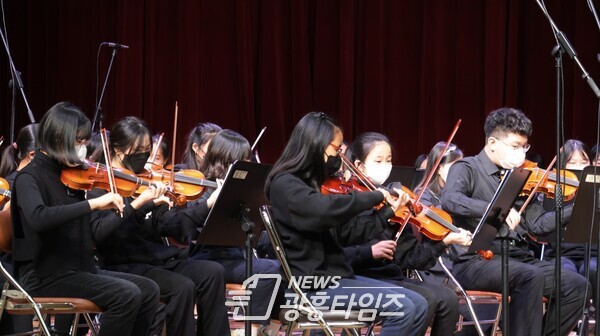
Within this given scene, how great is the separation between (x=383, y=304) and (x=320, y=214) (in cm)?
45

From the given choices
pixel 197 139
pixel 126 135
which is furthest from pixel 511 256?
pixel 126 135

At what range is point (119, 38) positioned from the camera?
748 centimetres

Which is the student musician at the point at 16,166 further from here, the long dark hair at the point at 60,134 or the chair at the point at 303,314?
the chair at the point at 303,314

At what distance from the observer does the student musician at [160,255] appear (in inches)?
154

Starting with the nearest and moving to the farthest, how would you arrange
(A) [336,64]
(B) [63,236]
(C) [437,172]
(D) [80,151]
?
(B) [63,236] < (D) [80,151] < (C) [437,172] < (A) [336,64]

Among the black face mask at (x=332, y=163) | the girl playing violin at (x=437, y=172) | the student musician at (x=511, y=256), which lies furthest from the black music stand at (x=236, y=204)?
the girl playing violin at (x=437, y=172)

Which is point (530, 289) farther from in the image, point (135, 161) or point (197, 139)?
point (197, 139)

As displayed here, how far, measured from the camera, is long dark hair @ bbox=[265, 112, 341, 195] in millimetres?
3420

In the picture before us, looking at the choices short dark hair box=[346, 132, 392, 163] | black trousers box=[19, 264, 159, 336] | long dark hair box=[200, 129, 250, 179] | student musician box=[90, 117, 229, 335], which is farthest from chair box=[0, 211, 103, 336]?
short dark hair box=[346, 132, 392, 163]

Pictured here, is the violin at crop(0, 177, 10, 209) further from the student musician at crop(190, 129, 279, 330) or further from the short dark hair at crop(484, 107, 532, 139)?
the short dark hair at crop(484, 107, 532, 139)

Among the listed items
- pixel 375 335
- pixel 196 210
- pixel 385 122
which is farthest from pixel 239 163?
pixel 385 122

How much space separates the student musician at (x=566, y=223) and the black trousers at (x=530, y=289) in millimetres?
195

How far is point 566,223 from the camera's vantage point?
4.45 metres

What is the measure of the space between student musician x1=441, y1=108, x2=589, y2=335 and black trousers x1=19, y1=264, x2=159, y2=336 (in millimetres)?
1638
